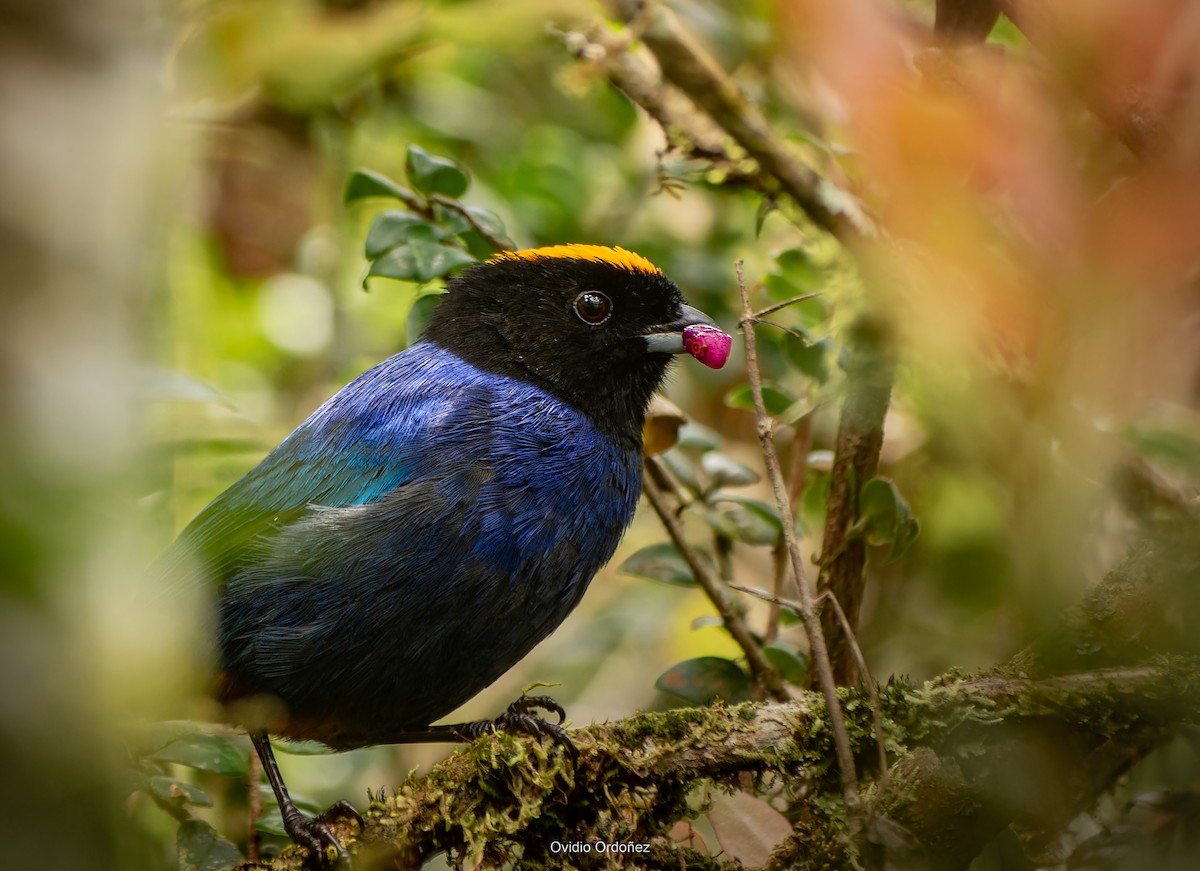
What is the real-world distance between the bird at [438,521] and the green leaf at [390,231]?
0.38m

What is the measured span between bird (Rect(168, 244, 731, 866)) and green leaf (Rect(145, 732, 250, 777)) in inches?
6.0

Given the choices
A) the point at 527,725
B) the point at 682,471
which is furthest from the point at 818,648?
the point at 682,471

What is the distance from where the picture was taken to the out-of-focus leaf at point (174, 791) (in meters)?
2.98

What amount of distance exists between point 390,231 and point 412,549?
982mm

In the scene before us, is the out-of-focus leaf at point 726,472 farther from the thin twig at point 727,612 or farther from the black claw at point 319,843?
the black claw at point 319,843

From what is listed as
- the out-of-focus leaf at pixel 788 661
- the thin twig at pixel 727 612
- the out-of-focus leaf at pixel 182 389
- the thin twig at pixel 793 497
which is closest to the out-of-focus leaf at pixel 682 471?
the thin twig at pixel 727 612

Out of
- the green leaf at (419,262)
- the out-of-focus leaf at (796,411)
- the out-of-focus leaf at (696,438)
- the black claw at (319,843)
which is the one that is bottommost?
the black claw at (319,843)

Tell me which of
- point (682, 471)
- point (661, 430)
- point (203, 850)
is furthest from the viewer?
point (682, 471)

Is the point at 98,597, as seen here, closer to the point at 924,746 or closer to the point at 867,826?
the point at 867,826

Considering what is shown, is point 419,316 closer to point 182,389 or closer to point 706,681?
point 182,389

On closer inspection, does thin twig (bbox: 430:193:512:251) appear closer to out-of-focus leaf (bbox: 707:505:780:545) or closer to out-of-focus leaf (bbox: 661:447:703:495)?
out-of-focus leaf (bbox: 661:447:703:495)

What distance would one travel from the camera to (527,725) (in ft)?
9.94

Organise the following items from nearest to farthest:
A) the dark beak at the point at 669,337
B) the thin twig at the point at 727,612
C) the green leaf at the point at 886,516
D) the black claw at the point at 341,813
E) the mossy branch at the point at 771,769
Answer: the mossy branch at the point at 771,769, the black claw at the point at 341,813, the green leaf at the point at 886,516, the thin twig at the point at 727,612, the dark beak at the point at 669,337

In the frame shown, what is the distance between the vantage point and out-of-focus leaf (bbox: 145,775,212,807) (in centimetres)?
298
